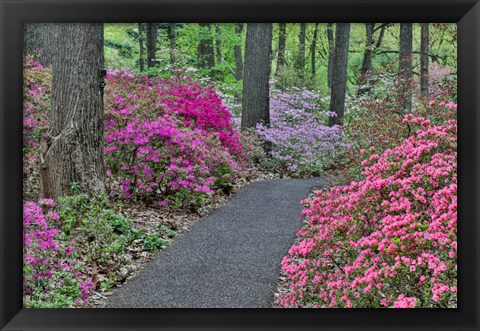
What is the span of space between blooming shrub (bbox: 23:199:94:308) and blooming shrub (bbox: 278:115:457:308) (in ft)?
4.22

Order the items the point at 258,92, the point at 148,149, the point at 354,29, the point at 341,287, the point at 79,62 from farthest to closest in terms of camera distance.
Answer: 1. the point at 354,29
2. the point at 258,92
3. the point at 148,149
4. the point at 79,62
5. the point at 341,287

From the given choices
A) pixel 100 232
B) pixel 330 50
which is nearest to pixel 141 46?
pixel 330 50

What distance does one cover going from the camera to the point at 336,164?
29.8ft

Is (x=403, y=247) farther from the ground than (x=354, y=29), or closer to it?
closer to it

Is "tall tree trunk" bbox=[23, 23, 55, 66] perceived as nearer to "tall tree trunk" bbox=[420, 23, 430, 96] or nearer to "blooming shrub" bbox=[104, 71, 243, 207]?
"blooming shrub" bbox=[104, 71, 243, 207]

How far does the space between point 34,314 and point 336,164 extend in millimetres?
7063

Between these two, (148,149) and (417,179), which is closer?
(417,179)

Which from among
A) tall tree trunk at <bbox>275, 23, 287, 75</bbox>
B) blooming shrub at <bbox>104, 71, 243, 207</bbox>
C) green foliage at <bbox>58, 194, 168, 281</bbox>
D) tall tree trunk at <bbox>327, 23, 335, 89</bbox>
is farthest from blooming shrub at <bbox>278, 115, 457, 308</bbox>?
tall tree trunk at <bbox>327, 23, 335, 89</bbox>

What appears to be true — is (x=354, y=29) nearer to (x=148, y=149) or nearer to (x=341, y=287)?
(x=148, y=149)

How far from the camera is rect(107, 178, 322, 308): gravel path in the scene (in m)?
3.36

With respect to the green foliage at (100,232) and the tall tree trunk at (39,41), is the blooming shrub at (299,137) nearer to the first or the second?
the tall tree trunk at (39,41)

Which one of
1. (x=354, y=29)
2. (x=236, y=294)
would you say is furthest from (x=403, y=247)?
(x=354, y=29)

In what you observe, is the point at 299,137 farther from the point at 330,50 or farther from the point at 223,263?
A: the point at 330,50

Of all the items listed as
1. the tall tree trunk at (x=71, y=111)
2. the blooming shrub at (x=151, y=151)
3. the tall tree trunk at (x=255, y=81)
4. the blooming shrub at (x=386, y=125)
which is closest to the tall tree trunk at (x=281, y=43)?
the tall tree trunk at (x=255, y=81)
